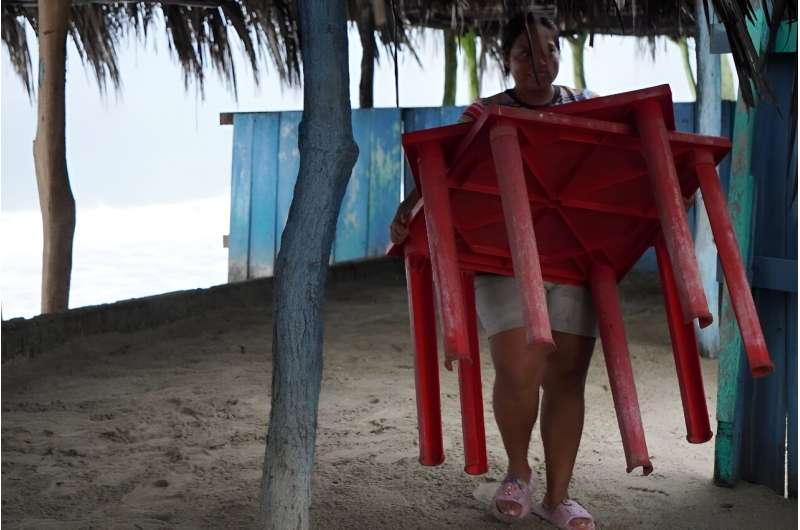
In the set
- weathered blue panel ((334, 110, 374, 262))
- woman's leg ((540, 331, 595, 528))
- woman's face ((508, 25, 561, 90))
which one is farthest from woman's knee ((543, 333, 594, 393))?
weathered blue panel ((334, 110, 374, 262))

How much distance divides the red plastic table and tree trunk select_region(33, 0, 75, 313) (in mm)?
4100

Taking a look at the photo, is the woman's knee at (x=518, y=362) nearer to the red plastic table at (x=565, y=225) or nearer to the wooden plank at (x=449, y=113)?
the red plastic table at (x=565, y=225)

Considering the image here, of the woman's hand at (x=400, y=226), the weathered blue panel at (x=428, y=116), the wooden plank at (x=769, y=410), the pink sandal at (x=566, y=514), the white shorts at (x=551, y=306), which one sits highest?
the weathered blue panel at (x=428, y=116)

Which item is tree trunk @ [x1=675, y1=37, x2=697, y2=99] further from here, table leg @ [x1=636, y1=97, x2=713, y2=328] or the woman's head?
table leg @ [x1=636, y1=97, x2=713, y2=328]

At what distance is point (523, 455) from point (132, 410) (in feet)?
5.85

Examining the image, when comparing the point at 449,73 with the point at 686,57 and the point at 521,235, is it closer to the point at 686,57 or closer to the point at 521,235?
the point at 686,57

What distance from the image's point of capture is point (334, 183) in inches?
90.6

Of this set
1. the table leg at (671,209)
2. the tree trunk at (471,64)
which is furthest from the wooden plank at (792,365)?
the tree trunk at (471,64)

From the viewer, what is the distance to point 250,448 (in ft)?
11.2

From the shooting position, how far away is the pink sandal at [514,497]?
2713mm

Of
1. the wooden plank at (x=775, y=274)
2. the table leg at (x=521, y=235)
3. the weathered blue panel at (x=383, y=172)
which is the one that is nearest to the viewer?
the table leg at (x=521, y=235)

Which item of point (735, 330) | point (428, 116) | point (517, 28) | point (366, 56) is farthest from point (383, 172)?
point (517, 28)

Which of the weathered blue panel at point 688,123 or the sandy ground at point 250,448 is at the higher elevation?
the weathered blue panel at point 688,123

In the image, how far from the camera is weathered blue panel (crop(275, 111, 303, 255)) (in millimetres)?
9188
